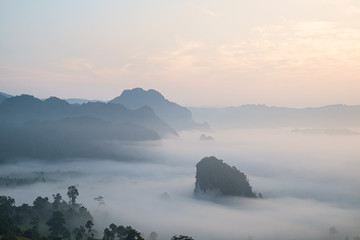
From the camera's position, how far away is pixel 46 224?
91.1 meters

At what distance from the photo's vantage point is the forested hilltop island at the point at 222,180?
160m

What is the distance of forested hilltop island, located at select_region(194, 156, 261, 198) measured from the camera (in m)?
160

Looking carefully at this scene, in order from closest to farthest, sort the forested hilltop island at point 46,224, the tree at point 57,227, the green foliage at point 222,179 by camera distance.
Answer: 1. the forested hilltop island at point 46,224
2. the tree at point 57,227
3. the green foliage at point 222,179

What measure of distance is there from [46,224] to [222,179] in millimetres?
95143

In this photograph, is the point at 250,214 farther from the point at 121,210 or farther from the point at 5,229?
the point at 5,229

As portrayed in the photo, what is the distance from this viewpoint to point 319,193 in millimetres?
197375

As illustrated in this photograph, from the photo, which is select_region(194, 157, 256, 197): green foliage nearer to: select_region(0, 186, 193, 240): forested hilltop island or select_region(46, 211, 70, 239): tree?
select_region(0, 186, 193, 240): forested hilltop island

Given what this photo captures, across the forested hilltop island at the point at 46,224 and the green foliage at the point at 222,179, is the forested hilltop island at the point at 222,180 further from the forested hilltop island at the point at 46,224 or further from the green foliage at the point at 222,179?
the forested hilltop island at the point at 46,224

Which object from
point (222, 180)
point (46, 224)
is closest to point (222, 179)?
point (222, 180)

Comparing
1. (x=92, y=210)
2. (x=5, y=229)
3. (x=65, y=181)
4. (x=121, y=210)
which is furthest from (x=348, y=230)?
(x=65, y=181)

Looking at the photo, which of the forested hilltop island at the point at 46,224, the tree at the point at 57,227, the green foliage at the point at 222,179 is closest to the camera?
the forested hilltop island at the point at 46,224

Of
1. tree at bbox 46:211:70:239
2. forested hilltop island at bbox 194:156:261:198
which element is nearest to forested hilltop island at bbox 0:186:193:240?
tree at bbox 46:211:70:239

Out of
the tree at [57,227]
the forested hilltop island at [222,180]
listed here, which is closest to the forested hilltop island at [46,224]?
the tree at [57,227]

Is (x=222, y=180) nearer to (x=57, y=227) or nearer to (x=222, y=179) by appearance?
(x=222, y=179)
